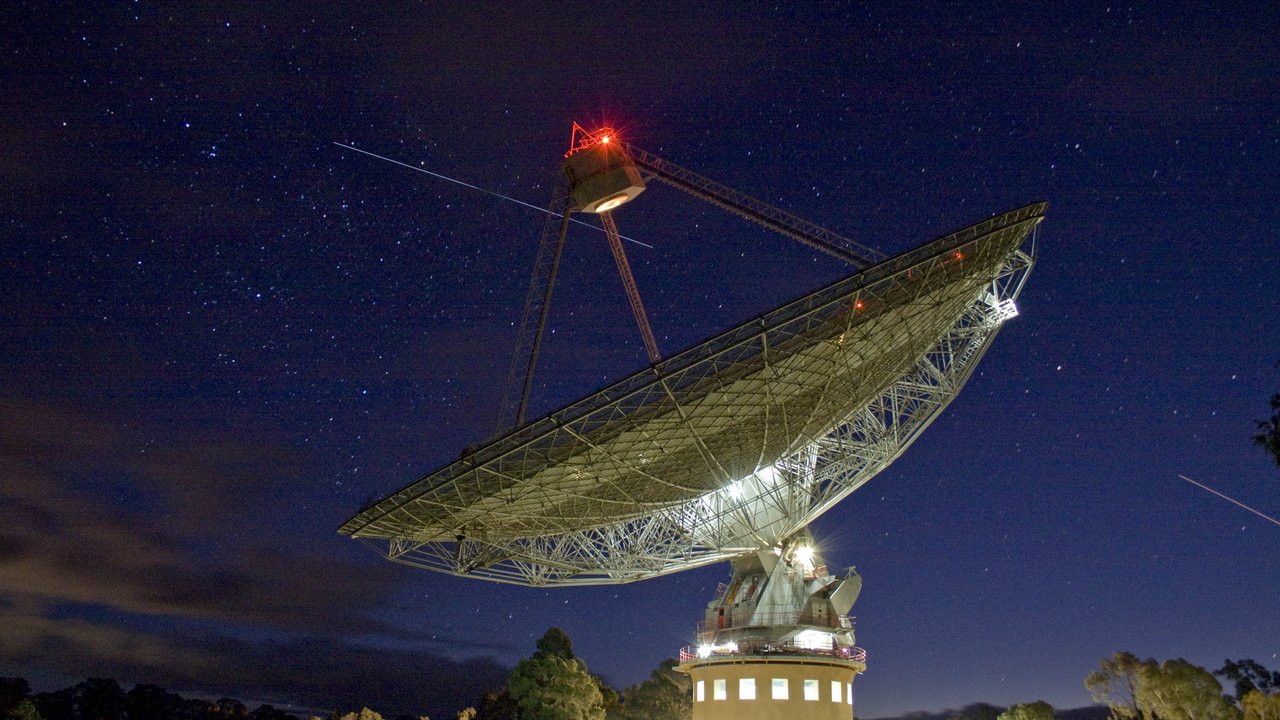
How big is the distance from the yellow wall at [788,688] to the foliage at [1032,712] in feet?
81.0

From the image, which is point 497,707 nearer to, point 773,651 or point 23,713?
point 23,713

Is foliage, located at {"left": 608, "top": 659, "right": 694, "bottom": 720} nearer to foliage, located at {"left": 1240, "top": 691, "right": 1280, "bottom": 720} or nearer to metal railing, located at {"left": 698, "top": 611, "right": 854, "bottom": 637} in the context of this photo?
metal railing, located at {"left": 698, "top": 611, "right": 854, "bottom": 637}

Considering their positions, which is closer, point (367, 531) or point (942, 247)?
point (942, 247)

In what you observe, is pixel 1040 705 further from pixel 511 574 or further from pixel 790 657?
pixel 511 574

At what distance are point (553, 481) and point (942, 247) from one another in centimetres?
1407

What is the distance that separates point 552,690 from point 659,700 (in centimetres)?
1585

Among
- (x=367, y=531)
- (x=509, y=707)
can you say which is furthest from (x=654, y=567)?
(x=509, y=707)

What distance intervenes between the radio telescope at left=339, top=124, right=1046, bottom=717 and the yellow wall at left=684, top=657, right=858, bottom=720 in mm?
391

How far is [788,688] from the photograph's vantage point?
3641cm

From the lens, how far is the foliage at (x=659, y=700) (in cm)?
5925

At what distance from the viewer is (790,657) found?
36.1 m

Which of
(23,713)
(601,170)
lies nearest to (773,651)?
(601,170)

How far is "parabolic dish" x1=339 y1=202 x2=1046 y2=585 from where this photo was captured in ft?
89.7

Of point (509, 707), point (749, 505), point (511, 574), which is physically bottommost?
point (509, 707)
